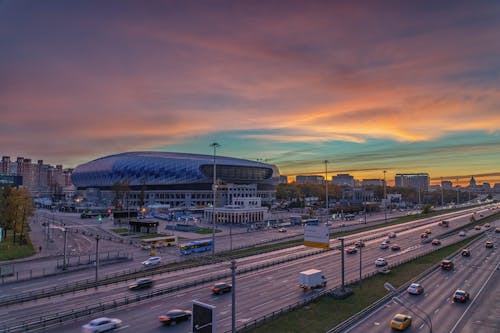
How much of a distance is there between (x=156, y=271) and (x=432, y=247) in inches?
2045

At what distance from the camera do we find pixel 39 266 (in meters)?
49.7

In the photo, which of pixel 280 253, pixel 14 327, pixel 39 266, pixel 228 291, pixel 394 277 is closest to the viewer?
pixel 14 327

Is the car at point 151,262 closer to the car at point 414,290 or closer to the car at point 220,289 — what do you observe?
the car at point 220,289

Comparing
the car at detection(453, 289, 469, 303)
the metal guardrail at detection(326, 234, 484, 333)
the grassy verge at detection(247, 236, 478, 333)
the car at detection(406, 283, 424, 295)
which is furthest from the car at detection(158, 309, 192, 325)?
the car at detection(453, 289, 469, 303)

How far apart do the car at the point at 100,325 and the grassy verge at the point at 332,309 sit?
1054cm

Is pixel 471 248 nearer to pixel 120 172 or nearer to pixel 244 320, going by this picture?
pixel 244 320

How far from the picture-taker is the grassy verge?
27056mm

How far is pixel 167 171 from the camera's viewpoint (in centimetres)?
16288

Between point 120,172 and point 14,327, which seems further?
point 120,172

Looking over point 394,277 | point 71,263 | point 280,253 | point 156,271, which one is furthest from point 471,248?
point 71,263

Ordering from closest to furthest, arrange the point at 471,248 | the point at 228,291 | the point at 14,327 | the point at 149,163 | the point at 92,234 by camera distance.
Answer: the point at 14,327 < the point at 228,291 < the point at 471,248 < the point at 92,234 < the point at 149,163

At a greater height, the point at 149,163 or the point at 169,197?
the point at 149,163

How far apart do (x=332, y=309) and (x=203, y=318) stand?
1452 centimetres

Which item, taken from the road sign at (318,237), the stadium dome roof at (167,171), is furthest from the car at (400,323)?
the stadium dome roof at (167,171)
